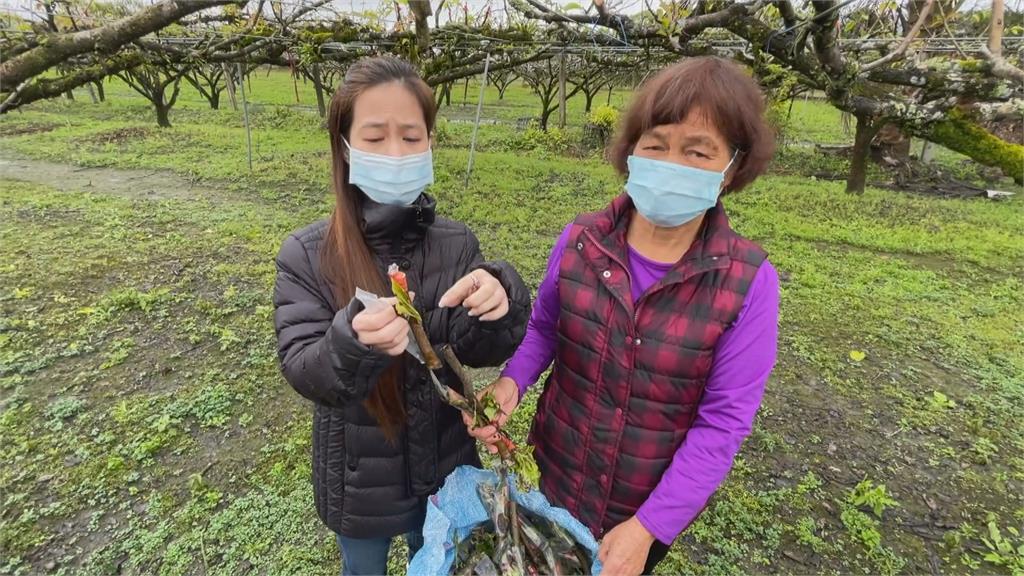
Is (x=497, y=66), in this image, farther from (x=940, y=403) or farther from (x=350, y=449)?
(x=350, y=449)

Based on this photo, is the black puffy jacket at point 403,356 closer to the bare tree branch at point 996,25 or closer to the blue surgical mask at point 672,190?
the blue surgical mask at point 672,190

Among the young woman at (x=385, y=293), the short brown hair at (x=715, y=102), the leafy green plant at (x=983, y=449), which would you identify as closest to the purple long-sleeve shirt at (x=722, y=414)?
the short brown hair at (x=715, y=102)

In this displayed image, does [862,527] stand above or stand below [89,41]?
below

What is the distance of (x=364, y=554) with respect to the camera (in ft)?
5.45

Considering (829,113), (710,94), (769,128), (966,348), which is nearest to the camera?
(710,94)

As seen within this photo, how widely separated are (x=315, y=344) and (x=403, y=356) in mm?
302

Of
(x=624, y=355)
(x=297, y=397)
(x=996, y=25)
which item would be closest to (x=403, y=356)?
(x=624, y=355)

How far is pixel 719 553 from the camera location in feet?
8.20

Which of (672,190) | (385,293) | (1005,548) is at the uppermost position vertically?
(672,190)

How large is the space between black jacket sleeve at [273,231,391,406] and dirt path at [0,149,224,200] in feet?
27.1

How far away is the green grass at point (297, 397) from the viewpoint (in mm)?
2555

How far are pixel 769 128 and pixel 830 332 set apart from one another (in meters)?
3.93

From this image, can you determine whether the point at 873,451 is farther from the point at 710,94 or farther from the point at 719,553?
the point at 710,94

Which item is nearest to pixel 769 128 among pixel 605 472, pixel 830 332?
pixel 605 472
